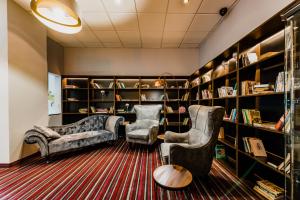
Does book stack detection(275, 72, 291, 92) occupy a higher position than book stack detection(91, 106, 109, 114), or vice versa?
book stack detection(275, 72, 291, 92)

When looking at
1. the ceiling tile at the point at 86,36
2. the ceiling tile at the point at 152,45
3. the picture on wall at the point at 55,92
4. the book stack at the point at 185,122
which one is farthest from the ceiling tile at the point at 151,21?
the picture on wall at the point at 55,92

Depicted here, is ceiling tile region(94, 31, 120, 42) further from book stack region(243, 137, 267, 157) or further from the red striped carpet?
book stack region(243, 137, 267, 157)

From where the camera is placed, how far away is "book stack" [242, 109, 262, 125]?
76.3 inches

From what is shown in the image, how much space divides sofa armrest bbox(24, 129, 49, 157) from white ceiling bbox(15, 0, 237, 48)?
7.75 ft

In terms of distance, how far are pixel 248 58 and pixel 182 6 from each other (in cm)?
156

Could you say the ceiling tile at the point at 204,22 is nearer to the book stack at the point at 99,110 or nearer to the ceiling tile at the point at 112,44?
the ceiling tile at the point at 112,44

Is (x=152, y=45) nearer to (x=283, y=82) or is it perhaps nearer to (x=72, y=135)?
(x=72, y=135)

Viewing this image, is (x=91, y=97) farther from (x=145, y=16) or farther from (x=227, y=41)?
(x=227, y=41)

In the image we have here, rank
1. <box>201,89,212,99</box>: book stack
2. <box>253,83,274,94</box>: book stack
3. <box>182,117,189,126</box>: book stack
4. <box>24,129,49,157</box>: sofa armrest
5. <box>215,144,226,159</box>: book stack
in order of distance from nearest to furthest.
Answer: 1. <box>253,83,274,94</box>: book stack
2. <box>24,129,49,157</box>: sofa armrest
3. <box>215,144,226,159</box>: book stack
4. <box>201,89,212,99</box>: book stack
5. <box>182,117,189,126</box>: book stack

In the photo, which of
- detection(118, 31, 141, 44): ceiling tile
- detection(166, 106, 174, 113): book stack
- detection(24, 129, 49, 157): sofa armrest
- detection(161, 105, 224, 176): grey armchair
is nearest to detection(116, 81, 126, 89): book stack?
detection(118, 31, 141, 44): ceiling tile

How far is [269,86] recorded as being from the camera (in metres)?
1.75

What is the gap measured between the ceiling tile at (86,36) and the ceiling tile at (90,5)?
101 centimetres

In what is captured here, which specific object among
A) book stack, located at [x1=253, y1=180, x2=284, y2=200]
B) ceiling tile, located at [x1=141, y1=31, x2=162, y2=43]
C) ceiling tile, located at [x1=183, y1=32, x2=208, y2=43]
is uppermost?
ceiling tile, located at [x1=141, y1=31, x2=162, y2=43]

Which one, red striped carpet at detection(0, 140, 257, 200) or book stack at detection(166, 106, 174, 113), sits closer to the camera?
red striped carpet at detection(0, 140, 257, 200)
